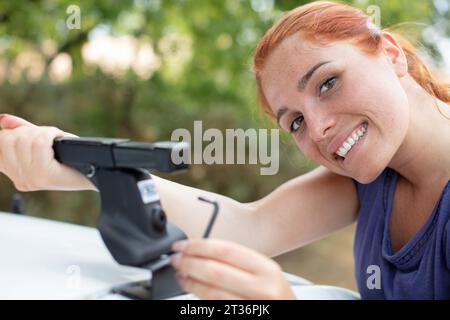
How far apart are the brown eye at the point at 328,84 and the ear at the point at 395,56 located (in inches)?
5.7

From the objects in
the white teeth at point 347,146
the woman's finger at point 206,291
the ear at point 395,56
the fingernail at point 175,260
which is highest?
the ear at point 395,56

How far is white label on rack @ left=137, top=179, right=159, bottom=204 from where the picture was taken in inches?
25.9

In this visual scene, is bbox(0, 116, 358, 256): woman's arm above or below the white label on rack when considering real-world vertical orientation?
below

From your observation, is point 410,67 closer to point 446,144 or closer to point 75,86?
point 446,144

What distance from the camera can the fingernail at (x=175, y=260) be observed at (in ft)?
2.12

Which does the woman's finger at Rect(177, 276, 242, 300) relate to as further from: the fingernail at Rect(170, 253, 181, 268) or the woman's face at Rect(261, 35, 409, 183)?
the woman's face at Rect(261, 35, 409, 183)

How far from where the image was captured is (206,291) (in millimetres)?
630

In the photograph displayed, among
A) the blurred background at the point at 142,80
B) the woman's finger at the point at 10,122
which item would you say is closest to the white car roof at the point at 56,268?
the woman's finger at the point at 10,122

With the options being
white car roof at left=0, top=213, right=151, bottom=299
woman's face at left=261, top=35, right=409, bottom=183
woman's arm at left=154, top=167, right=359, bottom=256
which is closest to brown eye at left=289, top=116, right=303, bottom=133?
woman's face at left=261, top=35, right=409, bottom=183

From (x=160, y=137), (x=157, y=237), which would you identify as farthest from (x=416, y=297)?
(x=160, y=137)

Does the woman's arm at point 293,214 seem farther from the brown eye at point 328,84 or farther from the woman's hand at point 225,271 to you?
the woman's hand at point 225,271

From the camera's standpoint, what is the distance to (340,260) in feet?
10.4

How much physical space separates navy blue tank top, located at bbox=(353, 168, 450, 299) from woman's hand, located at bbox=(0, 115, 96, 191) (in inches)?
23.1
